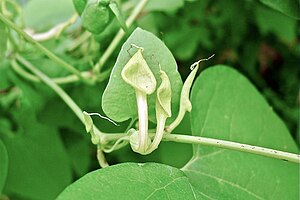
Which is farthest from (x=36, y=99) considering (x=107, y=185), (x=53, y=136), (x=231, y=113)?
(x=107, y=185)

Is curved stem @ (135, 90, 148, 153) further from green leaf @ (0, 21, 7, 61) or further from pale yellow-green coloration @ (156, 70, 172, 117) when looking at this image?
green leaf @ (0, 21, 7, 61)

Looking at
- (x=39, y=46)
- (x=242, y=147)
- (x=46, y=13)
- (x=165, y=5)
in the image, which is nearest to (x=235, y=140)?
(x=242, y=147)

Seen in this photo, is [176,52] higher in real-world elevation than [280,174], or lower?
lower

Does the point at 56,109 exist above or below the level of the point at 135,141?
below

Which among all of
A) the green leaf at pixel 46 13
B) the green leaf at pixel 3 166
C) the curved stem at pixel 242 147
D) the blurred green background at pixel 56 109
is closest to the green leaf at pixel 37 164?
the blurred green background at pixel 56 109

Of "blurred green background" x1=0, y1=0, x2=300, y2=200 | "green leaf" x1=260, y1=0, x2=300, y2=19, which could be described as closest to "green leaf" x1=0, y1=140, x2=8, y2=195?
"blurred green background" x1=0, y1=0, x2=300, y2=200

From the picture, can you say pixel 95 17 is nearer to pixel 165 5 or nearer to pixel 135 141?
pixel 135 141

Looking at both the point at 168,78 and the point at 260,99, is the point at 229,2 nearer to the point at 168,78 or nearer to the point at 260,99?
the point at 260,99
